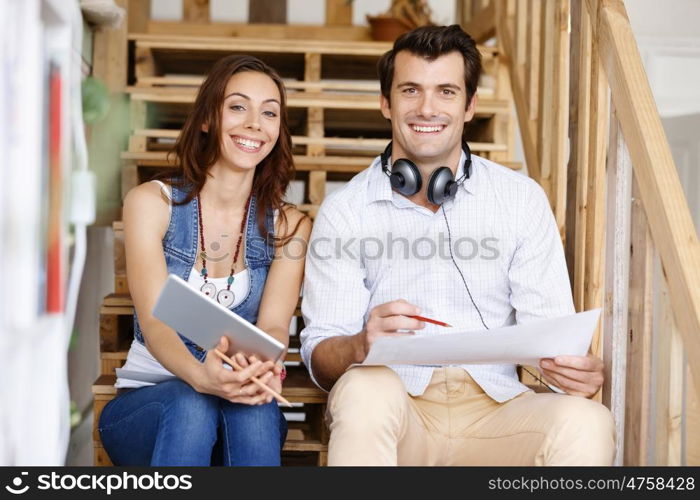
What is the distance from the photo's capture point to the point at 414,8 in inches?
130

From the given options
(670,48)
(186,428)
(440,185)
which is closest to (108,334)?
(186,428)

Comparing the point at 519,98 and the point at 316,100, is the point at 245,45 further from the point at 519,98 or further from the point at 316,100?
the point at 519,98

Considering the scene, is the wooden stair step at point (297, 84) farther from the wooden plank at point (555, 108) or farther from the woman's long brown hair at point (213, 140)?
the woman's long brown hair at point (213, 140)

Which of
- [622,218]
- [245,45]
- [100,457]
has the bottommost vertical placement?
[100,457]

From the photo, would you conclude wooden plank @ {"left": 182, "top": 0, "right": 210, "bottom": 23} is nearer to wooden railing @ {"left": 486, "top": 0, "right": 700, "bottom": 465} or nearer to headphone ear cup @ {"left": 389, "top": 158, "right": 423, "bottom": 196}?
wooden railing @ {"left": 486, "top": 0, "right": 700, "bottom": 465}

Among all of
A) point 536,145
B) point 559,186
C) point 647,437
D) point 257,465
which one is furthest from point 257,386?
point 536,145

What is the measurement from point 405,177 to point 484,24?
142cm

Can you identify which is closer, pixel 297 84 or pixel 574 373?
pixel 574 373

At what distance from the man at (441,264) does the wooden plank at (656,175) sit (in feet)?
0.79

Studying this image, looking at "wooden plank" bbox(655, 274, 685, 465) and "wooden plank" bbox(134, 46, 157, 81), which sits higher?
"wooden plank" bbox(134, 46, 157, 81)

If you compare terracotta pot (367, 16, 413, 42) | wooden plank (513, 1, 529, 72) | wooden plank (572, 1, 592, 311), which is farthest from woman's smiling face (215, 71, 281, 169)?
terracotta pot (367, 16, 413, 42)

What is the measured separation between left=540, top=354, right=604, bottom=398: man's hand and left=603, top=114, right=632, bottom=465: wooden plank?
0.20 ft

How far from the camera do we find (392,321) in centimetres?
140

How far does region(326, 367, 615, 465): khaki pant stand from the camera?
1.39 meters
